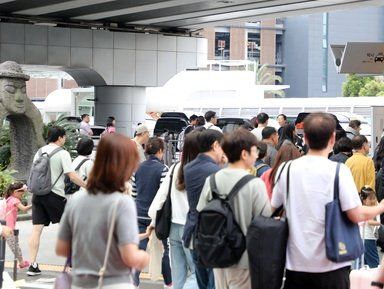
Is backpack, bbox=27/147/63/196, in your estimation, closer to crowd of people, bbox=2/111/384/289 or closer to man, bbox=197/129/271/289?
crowd of people, bbox=2/111/384/289

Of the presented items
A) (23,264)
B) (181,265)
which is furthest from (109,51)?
(181,265)

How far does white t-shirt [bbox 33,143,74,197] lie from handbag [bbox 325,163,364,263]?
5.94 m

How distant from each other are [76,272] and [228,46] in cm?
12125

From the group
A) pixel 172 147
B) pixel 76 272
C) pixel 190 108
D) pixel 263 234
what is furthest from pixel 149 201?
pixel 190 108

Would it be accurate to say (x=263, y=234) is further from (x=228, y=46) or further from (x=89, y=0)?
(x=228, y=46)

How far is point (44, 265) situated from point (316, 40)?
377 feet

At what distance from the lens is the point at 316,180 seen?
20.0 feet

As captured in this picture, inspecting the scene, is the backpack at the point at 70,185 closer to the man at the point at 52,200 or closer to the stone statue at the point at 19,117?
the man at the point at 52,200

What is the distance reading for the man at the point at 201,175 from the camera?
25.1 ft

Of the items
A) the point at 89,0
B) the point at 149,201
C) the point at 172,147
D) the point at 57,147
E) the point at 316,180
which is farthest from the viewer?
the point at 89,0

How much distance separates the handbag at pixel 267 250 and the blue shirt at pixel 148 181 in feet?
11.5

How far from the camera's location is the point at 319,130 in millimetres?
6121

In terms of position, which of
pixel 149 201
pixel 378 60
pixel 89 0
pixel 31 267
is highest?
pixel 89 0

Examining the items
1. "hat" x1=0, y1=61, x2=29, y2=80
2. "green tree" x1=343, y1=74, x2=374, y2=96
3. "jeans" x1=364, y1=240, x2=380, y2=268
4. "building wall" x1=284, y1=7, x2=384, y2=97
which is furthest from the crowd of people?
"building wall" x1=284, y1=7, x2=384, y2=97
